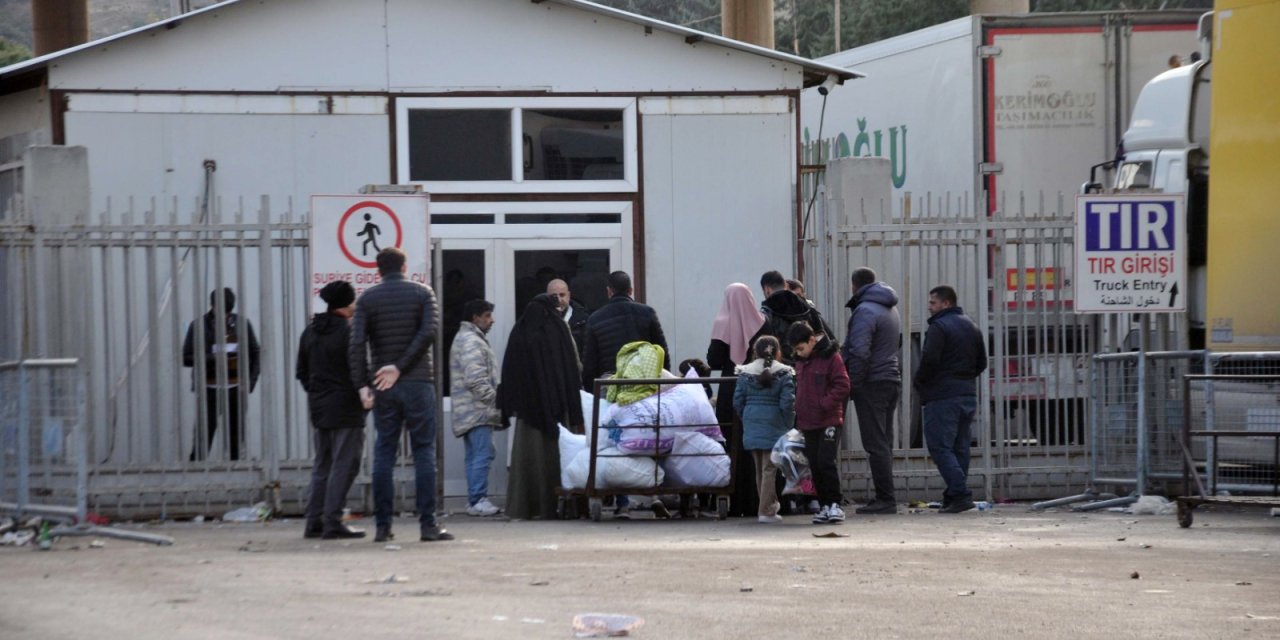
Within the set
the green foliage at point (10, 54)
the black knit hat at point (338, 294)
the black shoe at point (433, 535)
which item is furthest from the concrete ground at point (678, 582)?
the green foliage at point (10, 54)

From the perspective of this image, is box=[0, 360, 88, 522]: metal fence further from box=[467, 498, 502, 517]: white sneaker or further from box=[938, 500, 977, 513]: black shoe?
box=[938, 500, 977, 513]: black shoe

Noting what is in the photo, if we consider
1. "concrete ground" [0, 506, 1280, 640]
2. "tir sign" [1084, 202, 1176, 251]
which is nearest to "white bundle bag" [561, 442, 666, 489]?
"concrete ground" [0, 506, 1280, 640]

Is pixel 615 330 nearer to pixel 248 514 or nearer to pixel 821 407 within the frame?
pixel 821 407

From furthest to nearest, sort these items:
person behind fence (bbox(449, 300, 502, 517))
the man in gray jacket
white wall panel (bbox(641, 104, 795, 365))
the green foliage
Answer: the green foliage < white wall panel (bbox(641, 104, 795, 365)) < person behind fence (bbox(449, 300, 502, 517)) < the man in gray jacket

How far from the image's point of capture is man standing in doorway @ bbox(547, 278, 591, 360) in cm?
1553

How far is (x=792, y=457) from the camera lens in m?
13.6

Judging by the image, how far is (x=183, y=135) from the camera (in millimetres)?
16516

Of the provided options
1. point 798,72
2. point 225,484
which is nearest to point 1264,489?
point 798,72

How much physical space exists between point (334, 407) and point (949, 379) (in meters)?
4.87

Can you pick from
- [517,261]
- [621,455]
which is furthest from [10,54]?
[621,455]

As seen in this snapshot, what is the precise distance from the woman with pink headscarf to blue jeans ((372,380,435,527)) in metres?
2.97

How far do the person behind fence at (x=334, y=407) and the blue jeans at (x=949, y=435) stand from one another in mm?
4556

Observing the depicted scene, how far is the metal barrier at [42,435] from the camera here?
12062mm

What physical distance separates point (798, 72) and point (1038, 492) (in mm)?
4430
